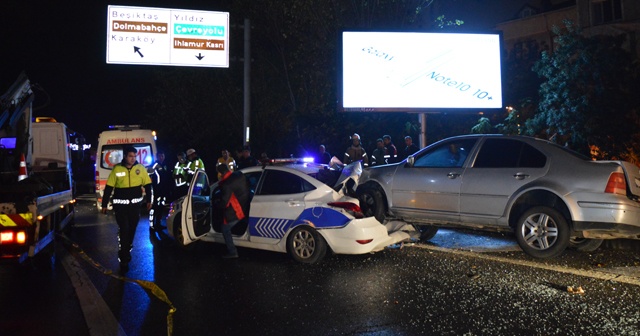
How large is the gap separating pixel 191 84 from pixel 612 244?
24.3 meters

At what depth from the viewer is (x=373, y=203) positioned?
9.55 metres

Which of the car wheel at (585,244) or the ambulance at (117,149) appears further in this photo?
the ambulance at (117,149)

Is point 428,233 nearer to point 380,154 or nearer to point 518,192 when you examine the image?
point 518,192

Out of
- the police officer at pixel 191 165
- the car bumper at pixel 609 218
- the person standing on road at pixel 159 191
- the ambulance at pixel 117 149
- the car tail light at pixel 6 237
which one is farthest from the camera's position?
the ambulance at pixel 117 149

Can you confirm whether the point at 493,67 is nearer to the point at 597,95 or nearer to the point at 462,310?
the point at 597,95

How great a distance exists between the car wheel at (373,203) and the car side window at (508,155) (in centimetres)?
172

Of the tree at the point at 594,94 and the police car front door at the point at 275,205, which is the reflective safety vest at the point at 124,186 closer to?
the police car front door at the point at 275,205

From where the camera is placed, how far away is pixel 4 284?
24.5ft

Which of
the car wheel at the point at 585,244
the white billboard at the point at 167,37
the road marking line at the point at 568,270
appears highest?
the white billboard at the point at 167,37

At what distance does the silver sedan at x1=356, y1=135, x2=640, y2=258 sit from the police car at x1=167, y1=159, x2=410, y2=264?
2.77ft

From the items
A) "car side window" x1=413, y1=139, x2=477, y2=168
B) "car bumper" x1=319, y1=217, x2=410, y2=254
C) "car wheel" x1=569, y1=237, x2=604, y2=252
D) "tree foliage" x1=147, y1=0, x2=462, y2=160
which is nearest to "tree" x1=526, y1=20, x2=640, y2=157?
"tree foliage" x1=147, y1=0, x2=462, y2=160

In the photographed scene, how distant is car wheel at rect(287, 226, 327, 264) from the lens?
26.0 ft

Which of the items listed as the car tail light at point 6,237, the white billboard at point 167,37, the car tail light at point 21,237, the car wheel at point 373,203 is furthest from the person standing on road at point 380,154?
the car tail light at point 6,237

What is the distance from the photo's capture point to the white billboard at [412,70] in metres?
16.0
